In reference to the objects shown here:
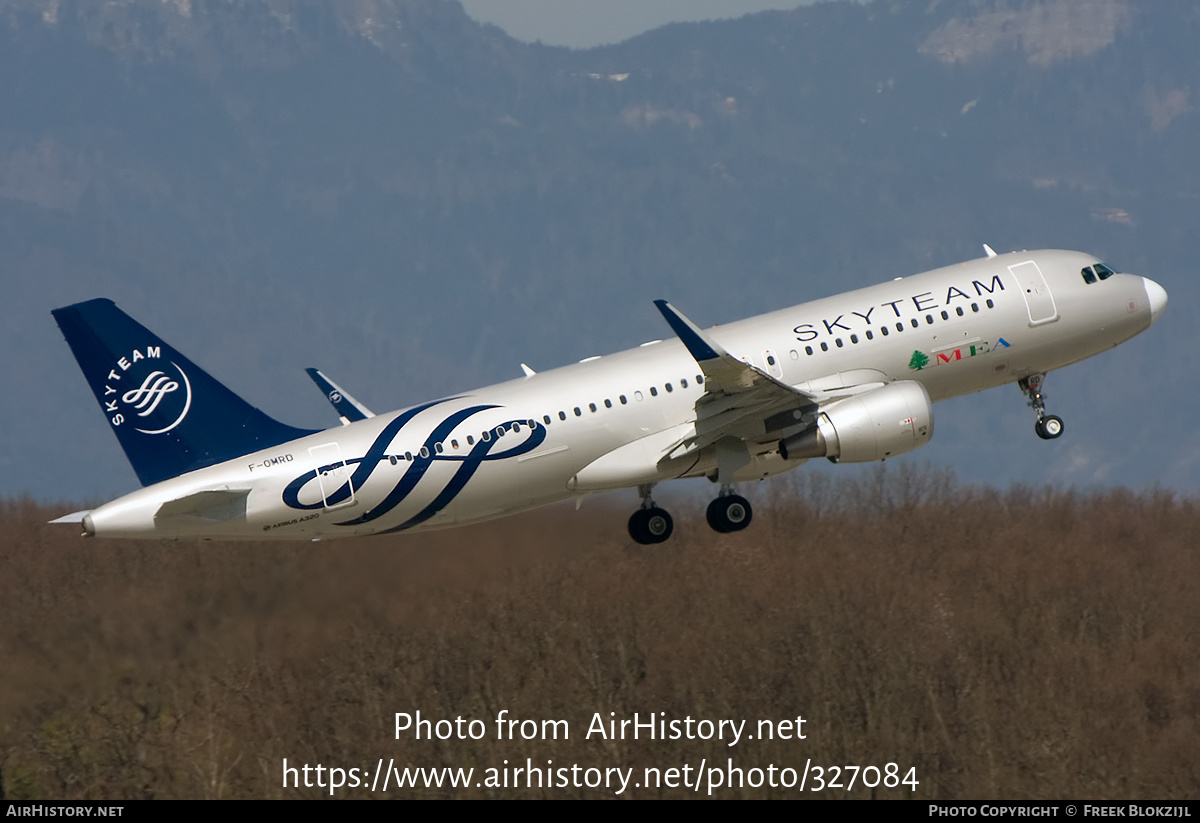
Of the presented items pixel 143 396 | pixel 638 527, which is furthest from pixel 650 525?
pixel 143 396

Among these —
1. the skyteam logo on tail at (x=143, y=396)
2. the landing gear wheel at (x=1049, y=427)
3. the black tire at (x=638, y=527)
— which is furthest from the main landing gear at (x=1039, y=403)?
the skyteam logo on tail at (x=143, y=396)

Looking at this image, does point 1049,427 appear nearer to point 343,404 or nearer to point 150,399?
point 343,404

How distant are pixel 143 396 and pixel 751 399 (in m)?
12.7

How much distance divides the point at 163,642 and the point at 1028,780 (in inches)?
1024

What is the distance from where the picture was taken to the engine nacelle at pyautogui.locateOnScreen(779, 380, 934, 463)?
38.9 meters

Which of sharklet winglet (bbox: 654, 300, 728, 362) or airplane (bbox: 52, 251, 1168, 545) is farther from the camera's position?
airplane (bbox: 52, 251, 1168, 545)

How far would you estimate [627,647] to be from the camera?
2331 inches

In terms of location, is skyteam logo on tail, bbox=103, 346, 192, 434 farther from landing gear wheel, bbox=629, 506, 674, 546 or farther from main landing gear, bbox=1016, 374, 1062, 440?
main landing gear, bbox=1016, 374, 1062, 440

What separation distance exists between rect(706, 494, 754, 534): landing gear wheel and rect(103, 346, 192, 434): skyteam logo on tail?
39.0 feet

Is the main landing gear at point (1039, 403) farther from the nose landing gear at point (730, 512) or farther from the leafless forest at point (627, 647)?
the leafless forest at point (627, 647)

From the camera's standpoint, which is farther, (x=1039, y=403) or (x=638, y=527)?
(x=1039, y=403)

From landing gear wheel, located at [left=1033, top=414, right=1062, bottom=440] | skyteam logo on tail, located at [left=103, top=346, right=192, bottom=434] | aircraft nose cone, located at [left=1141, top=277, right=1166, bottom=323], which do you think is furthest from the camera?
aircraft nose cone, located at [left=1141, top=277, right=1166, bottom=323]

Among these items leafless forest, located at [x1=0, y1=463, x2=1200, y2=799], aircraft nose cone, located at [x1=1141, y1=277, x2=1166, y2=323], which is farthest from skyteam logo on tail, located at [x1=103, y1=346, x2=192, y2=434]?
aircraft nose cone, located at [x1=1141, y1=277, x2=1166, y2=323]
